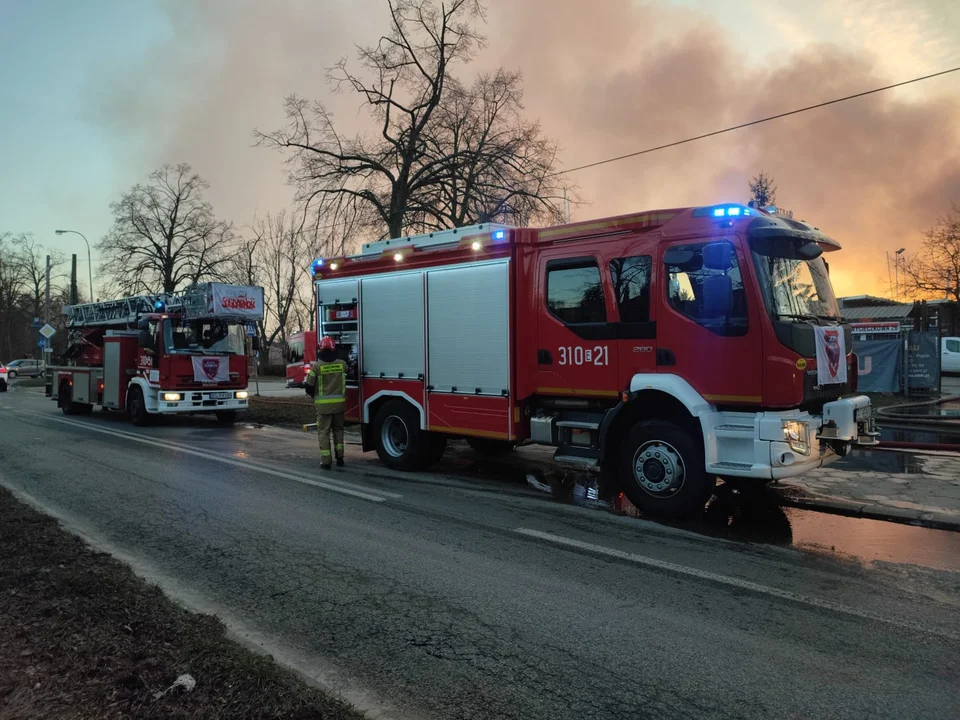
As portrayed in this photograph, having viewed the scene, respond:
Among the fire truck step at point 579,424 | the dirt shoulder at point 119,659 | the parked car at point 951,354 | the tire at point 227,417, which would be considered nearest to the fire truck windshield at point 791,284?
the fire truck step at point 579,424

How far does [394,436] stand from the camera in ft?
31.4

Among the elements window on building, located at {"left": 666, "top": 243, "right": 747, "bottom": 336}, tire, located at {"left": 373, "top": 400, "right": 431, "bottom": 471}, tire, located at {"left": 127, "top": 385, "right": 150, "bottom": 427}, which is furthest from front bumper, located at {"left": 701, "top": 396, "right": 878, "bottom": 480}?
tire, located at {"left": 127, "top": 385, "right": 150, "bottom": 427}

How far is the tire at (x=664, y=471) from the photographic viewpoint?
6.41 metres

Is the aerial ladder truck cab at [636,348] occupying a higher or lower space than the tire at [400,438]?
higher

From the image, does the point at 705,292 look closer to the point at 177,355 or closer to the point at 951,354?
the point at 177,355

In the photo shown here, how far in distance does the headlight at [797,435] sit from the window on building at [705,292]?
96 centimetres

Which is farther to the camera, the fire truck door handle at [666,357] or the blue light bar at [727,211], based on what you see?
the fire truck door handle at [666,357]

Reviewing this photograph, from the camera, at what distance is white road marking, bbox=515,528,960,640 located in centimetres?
402

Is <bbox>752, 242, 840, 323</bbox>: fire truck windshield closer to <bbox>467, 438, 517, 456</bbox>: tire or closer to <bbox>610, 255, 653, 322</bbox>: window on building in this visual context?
<bbox>610, 255, 653, 322</bbox>: window on building

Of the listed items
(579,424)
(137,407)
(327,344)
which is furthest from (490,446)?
(137,407)

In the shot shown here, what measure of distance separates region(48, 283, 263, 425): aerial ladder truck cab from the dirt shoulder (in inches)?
438

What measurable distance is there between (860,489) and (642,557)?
3.96 meters

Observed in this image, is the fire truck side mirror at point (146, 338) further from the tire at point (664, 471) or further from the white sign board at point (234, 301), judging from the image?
the tire at point (664, 471)

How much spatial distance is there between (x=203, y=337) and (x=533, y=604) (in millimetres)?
13416
